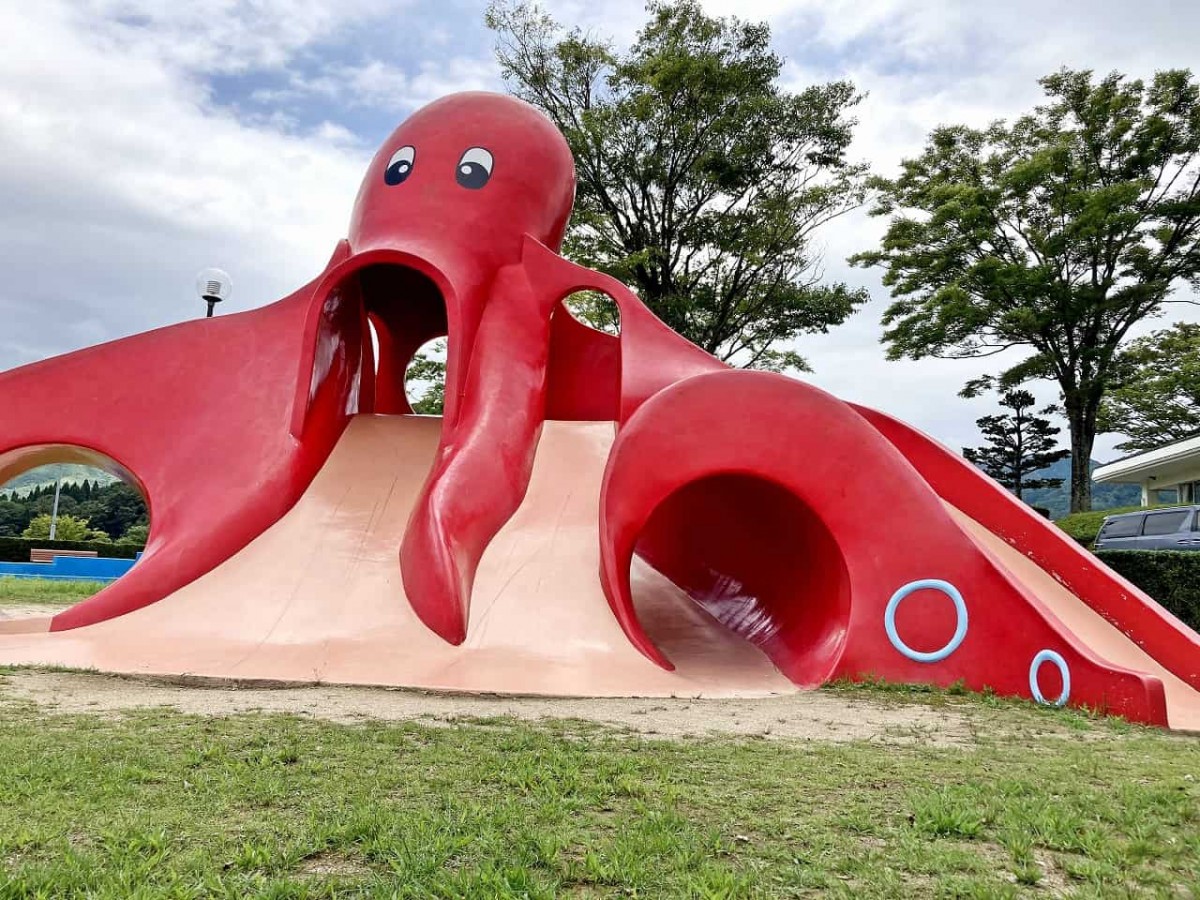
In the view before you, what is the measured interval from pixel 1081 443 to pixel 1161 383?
2.44m

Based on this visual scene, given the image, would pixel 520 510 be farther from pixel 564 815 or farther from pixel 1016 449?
pixel 1016 449

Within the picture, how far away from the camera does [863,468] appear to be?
702 cm

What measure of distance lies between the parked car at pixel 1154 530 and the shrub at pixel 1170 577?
3.13 m

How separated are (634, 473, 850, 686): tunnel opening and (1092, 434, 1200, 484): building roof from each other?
17408mm

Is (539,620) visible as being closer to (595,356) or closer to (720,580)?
Result: (720,580)

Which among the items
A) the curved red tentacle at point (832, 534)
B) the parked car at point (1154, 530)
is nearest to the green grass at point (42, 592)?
the curved red tentacle at point (832, 534)

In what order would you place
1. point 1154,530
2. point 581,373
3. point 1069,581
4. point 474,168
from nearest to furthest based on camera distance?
point 1069,581 → point 474,168 → point 581,373 → point 1154,530

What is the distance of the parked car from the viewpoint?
1263 centimetres

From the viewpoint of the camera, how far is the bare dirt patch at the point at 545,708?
5016 mm

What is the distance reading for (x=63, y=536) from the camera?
35781 millimetres

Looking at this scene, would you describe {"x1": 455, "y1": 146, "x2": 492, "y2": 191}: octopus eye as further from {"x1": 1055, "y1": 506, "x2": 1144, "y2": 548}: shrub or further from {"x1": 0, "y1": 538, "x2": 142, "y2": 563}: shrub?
{"x1": 0, "y1": 538, "x2": 142, "y2": 563}: shrub

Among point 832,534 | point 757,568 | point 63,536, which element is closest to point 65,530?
point 63,536

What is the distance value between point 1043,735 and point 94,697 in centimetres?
615

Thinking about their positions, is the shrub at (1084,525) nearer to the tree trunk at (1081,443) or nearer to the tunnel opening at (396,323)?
the tree trunk at (1081,443)
